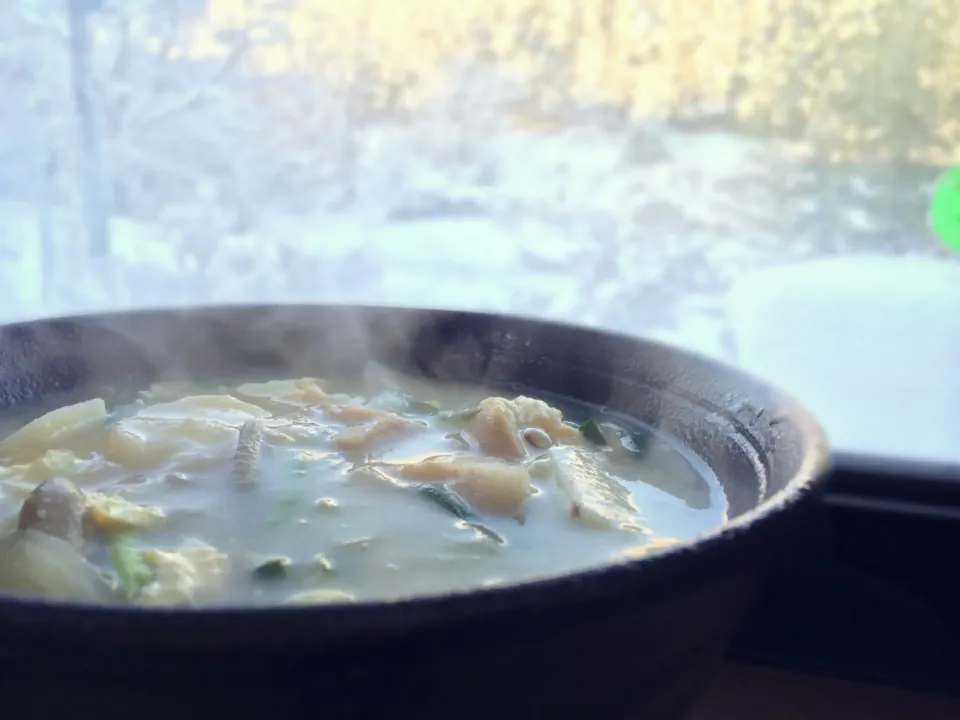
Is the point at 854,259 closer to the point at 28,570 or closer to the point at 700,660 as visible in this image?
the point at 700,660

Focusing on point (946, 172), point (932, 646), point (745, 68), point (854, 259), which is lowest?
point (932, 646)

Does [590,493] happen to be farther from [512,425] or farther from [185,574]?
[185,574]

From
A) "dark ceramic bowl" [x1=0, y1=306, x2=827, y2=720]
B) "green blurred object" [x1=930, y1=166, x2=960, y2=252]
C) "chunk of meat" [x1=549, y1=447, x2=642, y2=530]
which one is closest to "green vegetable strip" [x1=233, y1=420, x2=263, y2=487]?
"chunk of meat" [x1=549, y1=447, x2=642, y2=530]

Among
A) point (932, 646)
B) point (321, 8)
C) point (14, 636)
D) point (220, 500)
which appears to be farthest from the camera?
point (321, 8)

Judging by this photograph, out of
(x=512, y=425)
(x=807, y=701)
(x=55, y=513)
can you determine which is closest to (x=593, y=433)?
(x=512, y=425)

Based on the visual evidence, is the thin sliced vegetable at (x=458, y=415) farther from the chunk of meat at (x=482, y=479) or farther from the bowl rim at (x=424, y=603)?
the bowl rim at (x=424, y=603)

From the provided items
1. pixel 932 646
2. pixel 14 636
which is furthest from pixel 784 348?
pixel 14 636

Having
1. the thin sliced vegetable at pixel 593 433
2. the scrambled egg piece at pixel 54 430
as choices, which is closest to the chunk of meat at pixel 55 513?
the scrambled egg piece at pixel 54 430
